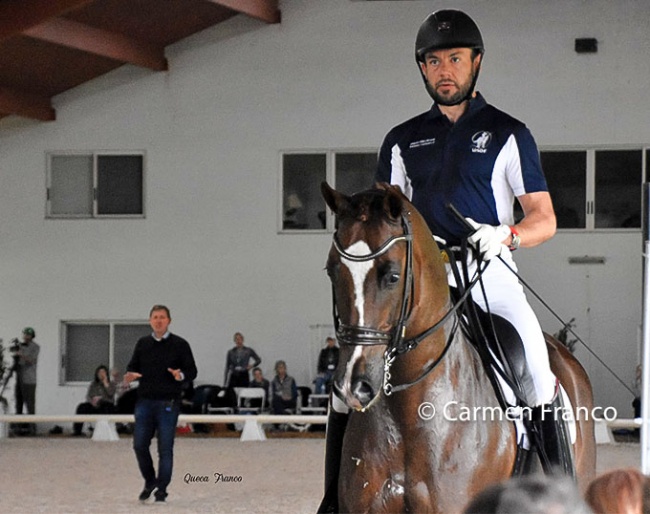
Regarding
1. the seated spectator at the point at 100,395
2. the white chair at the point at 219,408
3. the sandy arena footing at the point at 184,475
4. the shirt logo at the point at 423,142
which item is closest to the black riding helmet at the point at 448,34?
the shirt logo at the point at 423,142

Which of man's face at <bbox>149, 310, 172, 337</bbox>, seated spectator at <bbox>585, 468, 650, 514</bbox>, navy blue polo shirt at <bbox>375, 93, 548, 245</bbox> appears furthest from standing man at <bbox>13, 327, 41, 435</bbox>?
seated spectator at <bbox>585, 468, 650, 514</bbox>

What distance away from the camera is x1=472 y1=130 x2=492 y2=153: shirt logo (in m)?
4.63

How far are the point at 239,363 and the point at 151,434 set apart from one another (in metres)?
10.0

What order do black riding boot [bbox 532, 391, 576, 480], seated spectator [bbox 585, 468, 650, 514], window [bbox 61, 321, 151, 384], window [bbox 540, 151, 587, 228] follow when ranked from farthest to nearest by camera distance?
1. window [bbox 61, 321, 151, 384]
2. window [bbox 540, 151, 587, 228]
3. black riding boot [bbox 532, 391, 576, 480]
4. seated spectator [bbox 585, 468, 650, 514]

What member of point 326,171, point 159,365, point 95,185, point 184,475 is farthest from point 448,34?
point 95,185

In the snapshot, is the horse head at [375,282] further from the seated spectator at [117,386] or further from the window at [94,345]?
the window at [94,345]

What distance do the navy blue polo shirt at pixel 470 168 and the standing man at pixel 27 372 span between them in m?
17.9

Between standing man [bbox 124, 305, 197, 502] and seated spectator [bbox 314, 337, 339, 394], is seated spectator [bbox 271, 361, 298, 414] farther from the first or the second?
standing man [bbox 124, 305, 197, 502]

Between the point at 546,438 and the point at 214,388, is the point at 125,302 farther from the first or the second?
the point at 546,438

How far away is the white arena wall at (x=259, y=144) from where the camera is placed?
69.4ft

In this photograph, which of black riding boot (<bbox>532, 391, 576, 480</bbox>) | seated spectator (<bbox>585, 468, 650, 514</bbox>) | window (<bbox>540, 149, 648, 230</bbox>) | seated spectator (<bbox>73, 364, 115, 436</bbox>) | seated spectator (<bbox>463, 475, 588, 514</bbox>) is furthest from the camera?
window (<bbox>540, 149, 648, 230</bbox>)

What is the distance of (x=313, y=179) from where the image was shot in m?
22.1

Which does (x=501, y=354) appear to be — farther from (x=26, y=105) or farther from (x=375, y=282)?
(x=26, y=105)

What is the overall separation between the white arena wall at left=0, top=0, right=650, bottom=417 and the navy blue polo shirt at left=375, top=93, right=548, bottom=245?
1655 cm
